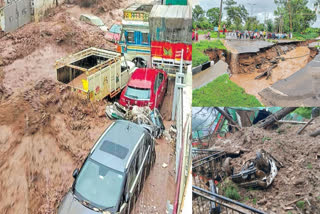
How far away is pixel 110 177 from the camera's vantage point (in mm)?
Answer: 3779

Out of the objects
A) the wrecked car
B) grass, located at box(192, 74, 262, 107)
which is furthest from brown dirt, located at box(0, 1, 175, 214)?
grass, located at box(192, 74, 262, 107)

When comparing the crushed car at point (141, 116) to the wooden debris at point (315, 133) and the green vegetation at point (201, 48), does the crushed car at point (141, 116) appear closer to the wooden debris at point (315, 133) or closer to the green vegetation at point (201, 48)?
the green vegetation at point (201, 48)

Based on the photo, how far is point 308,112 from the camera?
4.46m

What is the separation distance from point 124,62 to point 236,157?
163 inches

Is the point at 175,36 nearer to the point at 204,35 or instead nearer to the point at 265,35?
the point at 204,35

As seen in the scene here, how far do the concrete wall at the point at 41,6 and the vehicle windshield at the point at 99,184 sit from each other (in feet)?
23.8

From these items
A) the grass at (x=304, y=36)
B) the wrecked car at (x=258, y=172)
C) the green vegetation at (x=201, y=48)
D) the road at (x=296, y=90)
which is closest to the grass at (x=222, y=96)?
the road at (x=296, y=90)

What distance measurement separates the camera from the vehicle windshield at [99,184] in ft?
11.9

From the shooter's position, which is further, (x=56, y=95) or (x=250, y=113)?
(x=56, y=95)

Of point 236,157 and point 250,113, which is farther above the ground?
point 250,113

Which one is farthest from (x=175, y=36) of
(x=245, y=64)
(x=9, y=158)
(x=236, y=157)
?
(x=9, y=158)

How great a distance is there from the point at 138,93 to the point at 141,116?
730 mm

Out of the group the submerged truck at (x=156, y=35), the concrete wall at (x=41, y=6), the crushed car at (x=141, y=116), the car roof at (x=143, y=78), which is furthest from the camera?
the concrete wall at (x=41, y=6)

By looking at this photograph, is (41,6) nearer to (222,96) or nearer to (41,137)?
(41,137)
